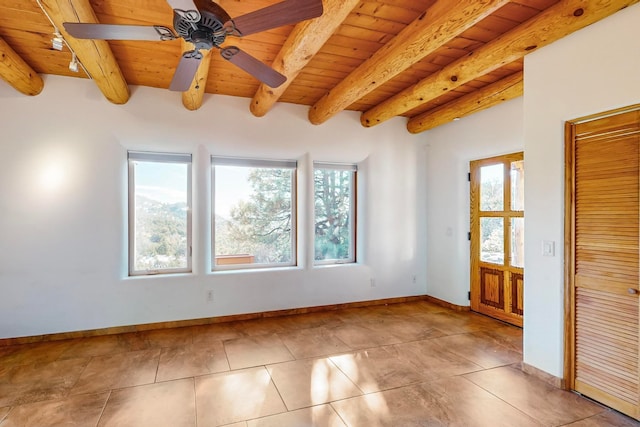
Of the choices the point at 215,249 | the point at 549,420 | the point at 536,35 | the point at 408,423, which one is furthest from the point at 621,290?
the point at 215,249

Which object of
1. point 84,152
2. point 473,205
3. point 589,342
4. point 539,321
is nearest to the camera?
point 589,342

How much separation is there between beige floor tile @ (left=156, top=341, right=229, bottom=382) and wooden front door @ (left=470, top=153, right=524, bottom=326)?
3254 mm

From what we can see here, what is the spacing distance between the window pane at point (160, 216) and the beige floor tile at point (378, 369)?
228 cm

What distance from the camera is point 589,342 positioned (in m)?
2.42

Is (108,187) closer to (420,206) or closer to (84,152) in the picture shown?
(84,152)

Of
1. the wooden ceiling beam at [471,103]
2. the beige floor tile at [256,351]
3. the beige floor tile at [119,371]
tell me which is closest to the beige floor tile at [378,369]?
the beige floor tile at [256,351]

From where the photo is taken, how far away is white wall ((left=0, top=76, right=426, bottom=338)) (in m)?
3.42

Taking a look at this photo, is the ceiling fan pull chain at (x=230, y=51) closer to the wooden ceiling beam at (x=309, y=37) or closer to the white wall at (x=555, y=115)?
the wooden ceiling beam at (x=309, y=37)

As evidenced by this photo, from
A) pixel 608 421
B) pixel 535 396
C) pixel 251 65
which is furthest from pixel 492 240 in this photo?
pixel 251 65

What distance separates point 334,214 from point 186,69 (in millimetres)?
3004

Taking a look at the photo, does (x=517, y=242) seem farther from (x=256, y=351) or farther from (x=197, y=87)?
(x=197, y=87)

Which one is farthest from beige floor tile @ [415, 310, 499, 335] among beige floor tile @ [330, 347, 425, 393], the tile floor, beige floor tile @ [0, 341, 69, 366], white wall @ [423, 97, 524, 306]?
beige floor tile @ [0, 341, 69, 366]

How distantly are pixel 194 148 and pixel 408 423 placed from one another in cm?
347

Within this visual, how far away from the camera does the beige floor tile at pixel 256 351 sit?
119 inches
